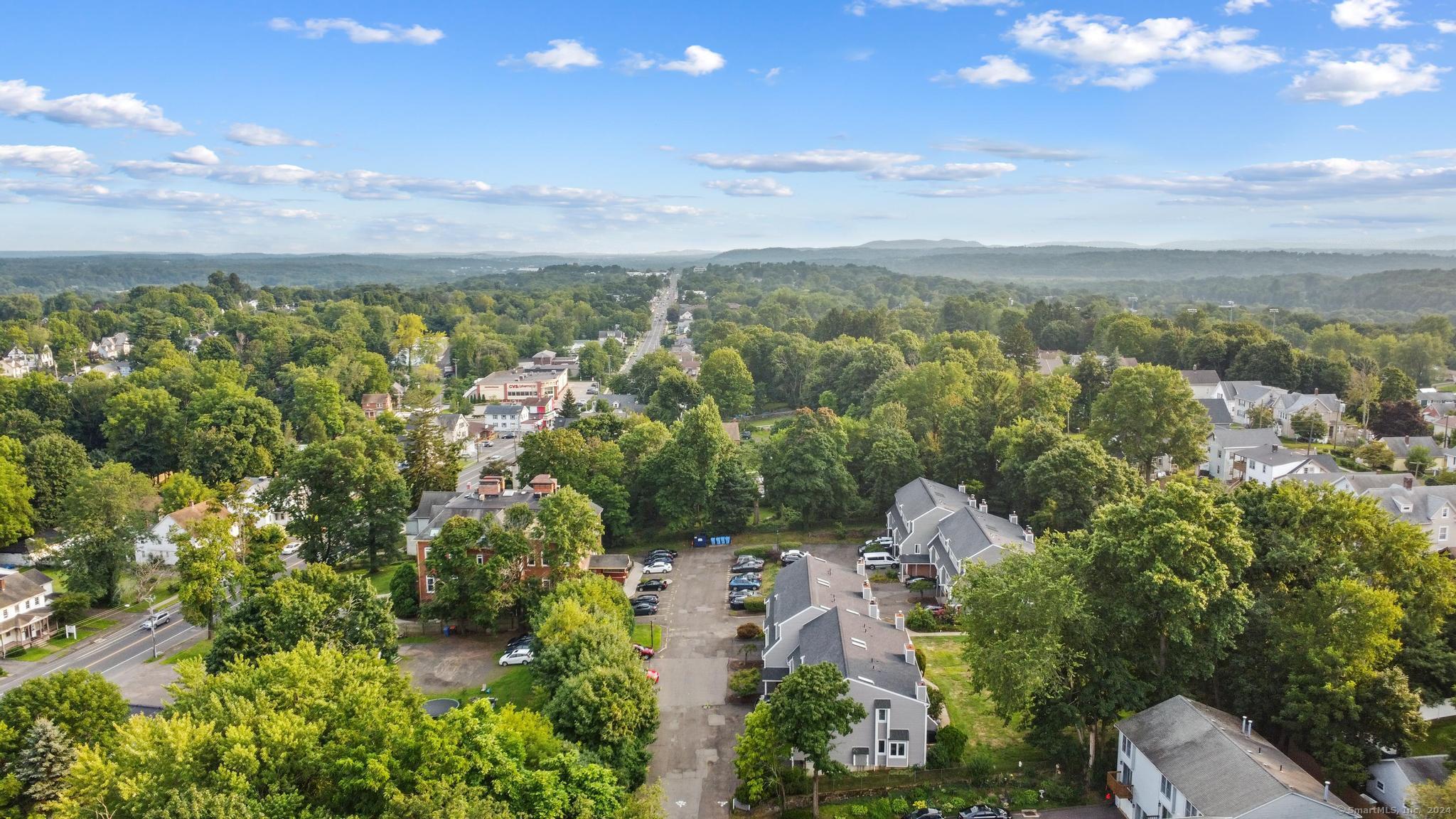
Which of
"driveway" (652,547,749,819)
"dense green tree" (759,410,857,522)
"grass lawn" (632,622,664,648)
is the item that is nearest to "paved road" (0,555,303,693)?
"grass lawn" (632,622,664,648)

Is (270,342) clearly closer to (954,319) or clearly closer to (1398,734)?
(954,319)

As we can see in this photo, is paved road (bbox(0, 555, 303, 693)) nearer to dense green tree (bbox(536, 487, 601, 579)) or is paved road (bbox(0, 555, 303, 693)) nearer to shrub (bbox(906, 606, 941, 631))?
dense green tree (bbox(536, 487, 601, 579))

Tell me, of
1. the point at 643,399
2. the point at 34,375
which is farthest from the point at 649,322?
the point at 34,375

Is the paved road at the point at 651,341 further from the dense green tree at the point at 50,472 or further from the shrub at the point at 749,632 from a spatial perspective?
the shrub at the point at 749,632

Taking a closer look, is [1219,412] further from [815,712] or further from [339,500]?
[339,500]

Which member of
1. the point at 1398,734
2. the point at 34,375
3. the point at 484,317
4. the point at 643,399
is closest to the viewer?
the point at 1398,734

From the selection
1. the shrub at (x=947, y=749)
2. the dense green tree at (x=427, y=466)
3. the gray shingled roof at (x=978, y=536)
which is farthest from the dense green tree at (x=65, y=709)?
the gray shingled roof at (x=978, y=536)
